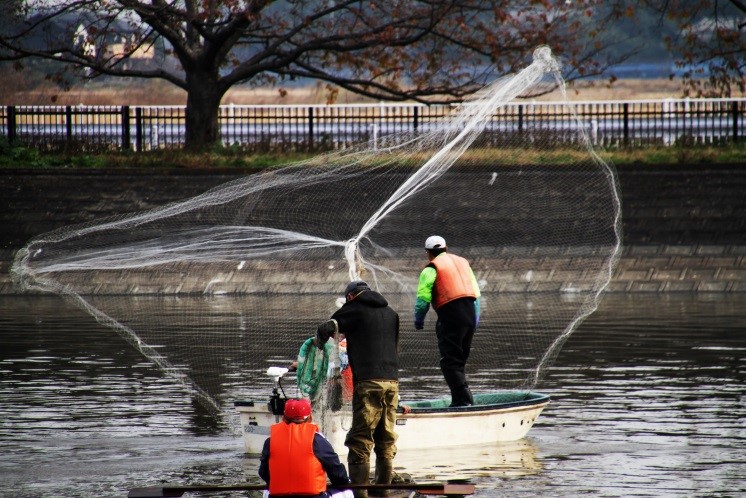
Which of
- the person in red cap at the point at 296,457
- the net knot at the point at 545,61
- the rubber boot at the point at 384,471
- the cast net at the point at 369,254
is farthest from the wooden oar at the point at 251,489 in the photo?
the net knot at the point at 545,61

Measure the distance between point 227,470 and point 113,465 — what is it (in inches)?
37.9

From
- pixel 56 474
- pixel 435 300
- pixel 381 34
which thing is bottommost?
pixel 56 474

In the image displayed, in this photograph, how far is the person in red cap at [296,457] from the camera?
8.41 metres

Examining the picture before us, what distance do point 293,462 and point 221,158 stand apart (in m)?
22.3

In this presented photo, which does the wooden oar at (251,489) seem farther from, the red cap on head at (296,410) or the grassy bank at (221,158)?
the grassy bank at (221,158)

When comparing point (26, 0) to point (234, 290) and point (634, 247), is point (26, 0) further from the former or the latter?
point (634, 247)

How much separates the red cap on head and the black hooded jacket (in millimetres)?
1679

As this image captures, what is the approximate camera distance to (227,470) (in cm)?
1084

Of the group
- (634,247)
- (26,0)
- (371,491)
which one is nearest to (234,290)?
(634,247)

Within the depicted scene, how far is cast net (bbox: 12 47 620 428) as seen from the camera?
14906 mm

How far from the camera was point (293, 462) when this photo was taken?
8406mm

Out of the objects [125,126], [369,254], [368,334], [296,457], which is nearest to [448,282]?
[368,334]

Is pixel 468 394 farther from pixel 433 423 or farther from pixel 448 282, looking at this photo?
pixel 448 282

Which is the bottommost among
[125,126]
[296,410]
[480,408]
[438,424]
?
[438,424]
